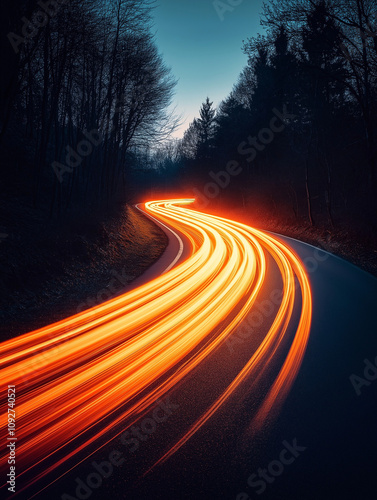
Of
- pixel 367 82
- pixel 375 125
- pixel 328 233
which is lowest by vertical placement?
pixel 328 233

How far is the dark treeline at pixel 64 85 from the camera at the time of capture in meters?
10.2

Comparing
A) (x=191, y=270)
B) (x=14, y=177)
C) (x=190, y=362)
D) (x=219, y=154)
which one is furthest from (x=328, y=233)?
(x=219, y=154)

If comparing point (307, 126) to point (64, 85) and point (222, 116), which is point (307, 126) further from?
point (222, 116)

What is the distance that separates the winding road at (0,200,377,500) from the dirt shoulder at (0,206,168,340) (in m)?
0.87

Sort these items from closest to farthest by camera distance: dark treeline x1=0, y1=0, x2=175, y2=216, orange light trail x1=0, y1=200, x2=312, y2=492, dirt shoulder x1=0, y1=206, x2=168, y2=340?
1. orange light trail x1=0, y1=200, x2=312, y2=492
2. dirt shoulder x1=0, y1=206, x2=168, y2=340
3. dark treeline x1=0, y1=0, x2=175, y2=216

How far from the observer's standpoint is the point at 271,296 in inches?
285

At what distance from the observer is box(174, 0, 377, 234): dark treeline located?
10.8 m

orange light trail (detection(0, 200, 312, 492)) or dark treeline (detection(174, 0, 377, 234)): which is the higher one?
dark treeline (detection(174, 0, 377, 234))

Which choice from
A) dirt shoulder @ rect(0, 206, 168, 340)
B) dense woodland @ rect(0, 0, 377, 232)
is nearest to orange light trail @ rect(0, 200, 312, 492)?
dirt shoulder @ rect(0, 206, 168, 340)

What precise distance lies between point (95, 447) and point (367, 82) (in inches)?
565

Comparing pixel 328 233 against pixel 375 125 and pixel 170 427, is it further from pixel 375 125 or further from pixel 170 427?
pixel 170 427

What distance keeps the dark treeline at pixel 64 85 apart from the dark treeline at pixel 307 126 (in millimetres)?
7341

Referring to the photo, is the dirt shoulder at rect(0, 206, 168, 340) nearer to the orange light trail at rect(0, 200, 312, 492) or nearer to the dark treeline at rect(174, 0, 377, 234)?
the orange light trail at rect(0, 200, 312, 492)

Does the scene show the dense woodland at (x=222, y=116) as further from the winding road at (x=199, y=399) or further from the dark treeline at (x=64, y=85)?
the winding road at (x=199, y=399)
